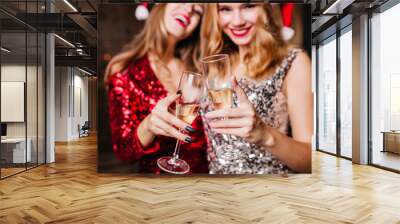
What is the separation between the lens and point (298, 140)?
5.97 m

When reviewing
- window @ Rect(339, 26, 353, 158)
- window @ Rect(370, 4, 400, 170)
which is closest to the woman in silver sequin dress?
window @ Rect(370, 4, 400, 170)

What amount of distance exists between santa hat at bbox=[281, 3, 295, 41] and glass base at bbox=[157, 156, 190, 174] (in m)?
2.56

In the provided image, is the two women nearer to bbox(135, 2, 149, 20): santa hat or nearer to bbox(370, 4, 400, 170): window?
bbox(135, 2, 149, 20): santa hat

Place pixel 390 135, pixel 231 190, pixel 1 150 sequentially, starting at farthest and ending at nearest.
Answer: pixel 390 135 < pixel 1 150 < pixel 231 190

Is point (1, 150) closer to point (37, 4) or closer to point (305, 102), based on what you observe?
point (37, 4)

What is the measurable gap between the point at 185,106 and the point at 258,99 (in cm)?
114

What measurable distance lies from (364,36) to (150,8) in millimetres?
4475

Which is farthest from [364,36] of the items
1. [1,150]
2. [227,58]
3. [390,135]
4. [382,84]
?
[1,150]

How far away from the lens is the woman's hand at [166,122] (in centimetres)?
590

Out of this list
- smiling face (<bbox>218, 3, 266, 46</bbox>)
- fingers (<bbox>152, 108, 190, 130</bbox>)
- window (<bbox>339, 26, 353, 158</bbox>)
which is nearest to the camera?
fingers (<bbox>152, 108, 190, 130</bbox>)

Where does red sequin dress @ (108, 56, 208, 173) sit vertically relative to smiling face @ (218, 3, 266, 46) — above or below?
below

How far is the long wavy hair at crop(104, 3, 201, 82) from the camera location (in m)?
6.01

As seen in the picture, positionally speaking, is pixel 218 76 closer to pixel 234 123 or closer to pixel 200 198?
pixel 234 123

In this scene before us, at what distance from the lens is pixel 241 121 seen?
5.89 meters
